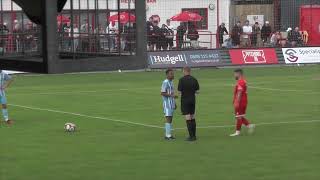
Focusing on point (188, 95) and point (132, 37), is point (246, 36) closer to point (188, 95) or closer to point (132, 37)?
point (188, 95)

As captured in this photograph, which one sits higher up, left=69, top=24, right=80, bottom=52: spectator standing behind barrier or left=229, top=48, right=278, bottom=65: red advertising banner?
left=69, top=24, right=80, bottom=52: spectator standing behind barrier

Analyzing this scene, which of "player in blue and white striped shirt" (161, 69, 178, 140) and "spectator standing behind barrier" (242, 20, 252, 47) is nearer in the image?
"player in blue and white striped shirt" (161, 69, 178, 140)

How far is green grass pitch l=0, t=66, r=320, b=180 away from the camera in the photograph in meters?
12.3

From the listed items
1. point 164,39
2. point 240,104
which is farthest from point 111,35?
point 164,39

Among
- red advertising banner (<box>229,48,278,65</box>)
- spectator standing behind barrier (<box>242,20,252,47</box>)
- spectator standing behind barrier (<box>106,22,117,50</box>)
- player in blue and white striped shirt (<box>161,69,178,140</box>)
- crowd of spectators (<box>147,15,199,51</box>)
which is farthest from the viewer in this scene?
spectator standing behind barrier (<box>242,20,252,47</box>)

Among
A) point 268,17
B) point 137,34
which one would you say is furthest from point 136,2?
point 268,17

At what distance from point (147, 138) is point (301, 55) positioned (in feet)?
102

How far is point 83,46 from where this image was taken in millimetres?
3838

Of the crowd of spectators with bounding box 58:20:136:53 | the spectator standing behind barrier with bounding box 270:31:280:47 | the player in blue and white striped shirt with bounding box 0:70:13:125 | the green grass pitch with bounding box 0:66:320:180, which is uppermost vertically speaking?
the crowd of spectators with bounding box 58:20:136:53

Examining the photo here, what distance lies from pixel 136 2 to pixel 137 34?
17 centimetres

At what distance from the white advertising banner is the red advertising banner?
740 millimetres

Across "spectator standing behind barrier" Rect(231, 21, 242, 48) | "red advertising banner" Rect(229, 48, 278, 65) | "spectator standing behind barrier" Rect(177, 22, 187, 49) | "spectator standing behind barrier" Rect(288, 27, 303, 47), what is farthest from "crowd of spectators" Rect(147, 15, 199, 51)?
"spectator standing behind barrier" Rect(288, 27, 303, 47)

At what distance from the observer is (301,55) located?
153ft

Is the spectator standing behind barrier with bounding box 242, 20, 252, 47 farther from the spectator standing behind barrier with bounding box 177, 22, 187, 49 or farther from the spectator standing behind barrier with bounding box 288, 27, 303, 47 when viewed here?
the spectator standing behind barrier with bounding box 177, 22, 187, 49
